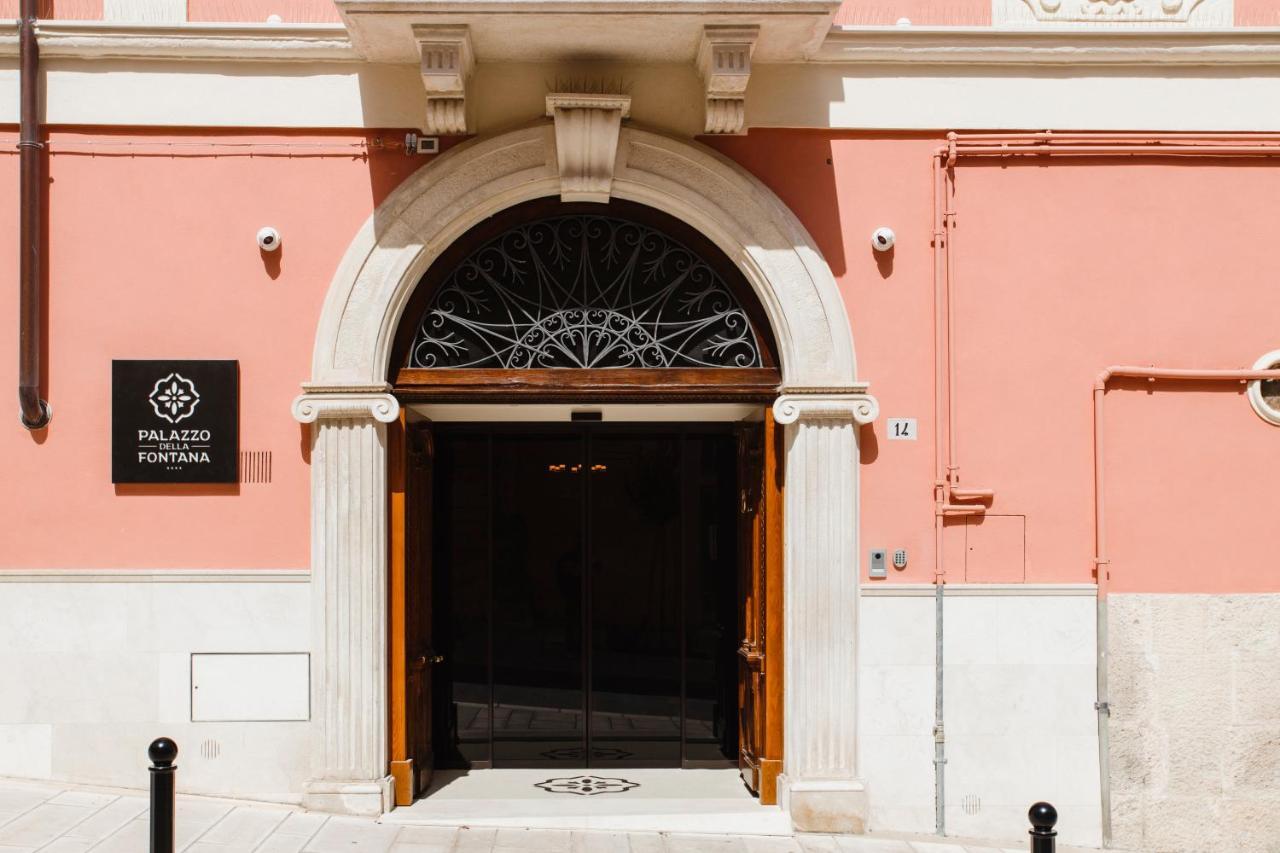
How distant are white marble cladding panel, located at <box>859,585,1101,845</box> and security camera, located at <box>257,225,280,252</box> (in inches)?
172

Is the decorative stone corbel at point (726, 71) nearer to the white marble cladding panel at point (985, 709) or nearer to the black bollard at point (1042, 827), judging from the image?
the white marble cladding panel at point (985, 709)

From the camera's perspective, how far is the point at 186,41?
7598 millimetres

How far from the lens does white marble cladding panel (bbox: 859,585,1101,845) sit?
303 inches

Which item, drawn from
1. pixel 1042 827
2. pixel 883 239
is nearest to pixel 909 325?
pixel 883 239

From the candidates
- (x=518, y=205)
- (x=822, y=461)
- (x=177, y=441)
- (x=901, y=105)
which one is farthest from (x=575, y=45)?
(x=177, y=441)

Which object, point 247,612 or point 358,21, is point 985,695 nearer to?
point 247,612

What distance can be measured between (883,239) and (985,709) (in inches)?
120

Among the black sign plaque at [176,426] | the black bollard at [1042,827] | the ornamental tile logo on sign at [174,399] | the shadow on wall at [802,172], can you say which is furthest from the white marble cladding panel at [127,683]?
the black bollard at [1042,827]

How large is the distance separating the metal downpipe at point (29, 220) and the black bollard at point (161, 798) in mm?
3214

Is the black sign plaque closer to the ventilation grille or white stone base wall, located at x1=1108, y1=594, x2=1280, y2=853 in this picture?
the ventilation grille

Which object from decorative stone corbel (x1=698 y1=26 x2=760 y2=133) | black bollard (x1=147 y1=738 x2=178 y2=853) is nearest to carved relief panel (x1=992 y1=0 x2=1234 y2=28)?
decorative stone corbel (x1=698 y1=26 x2=760 y2=133)

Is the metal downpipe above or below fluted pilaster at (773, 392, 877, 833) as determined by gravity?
above

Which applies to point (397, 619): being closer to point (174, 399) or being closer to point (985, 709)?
point (174, 399)

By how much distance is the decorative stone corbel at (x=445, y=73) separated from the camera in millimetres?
7129
